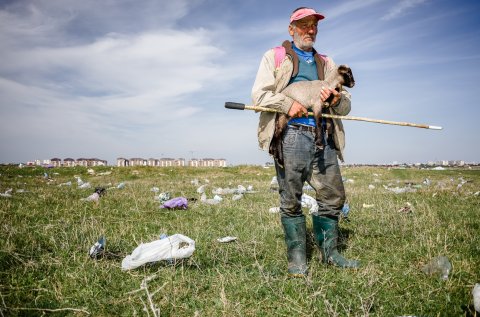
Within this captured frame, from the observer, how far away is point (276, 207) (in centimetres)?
685

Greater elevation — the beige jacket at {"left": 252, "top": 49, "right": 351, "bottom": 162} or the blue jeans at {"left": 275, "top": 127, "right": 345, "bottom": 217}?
the beige jacket at {"left": 252, "top": 49, "right": 351, "bottom": 162}

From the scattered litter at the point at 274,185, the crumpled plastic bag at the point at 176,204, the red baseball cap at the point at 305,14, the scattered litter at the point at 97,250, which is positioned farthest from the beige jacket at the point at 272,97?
the scattered litter at the point at 274,185

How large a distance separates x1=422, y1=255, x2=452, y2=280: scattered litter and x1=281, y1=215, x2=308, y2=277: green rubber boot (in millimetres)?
1262

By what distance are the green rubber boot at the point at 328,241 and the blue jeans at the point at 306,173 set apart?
0.33 feet

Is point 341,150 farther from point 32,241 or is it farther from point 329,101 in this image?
point 32,241

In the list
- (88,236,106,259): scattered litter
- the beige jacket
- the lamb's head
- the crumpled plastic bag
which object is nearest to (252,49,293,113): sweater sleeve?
the beige jacket

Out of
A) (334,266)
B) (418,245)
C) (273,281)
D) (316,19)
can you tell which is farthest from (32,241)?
(418,245)

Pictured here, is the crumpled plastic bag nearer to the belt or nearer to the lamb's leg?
the belt

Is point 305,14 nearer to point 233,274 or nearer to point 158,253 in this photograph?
point 233,274

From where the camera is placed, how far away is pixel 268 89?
3527 millimetres

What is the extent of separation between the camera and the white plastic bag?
318cm

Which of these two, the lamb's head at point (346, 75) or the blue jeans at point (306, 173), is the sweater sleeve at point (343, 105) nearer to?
the lamb's head at point (346, 75)

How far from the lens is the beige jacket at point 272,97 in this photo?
3.37 m

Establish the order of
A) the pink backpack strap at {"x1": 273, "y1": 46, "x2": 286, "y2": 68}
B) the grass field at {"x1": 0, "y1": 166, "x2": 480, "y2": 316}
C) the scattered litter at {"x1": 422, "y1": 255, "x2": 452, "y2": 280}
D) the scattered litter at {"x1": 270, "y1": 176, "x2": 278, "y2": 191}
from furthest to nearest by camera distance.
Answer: the scattered litter at {"x1": 270, "y1": 176, "x2": 278, "y2": 191} < the pink backpack strap at {"x1": 273, "y1": 46, "x2": 286, "y2": 68} < the scattered litter at {"x1": 422, "y1": 255, "x2": 452, "y2": 280} < the grass field at {"x1": 0, "y1": 166, "x2": 480, "y2": 316}
